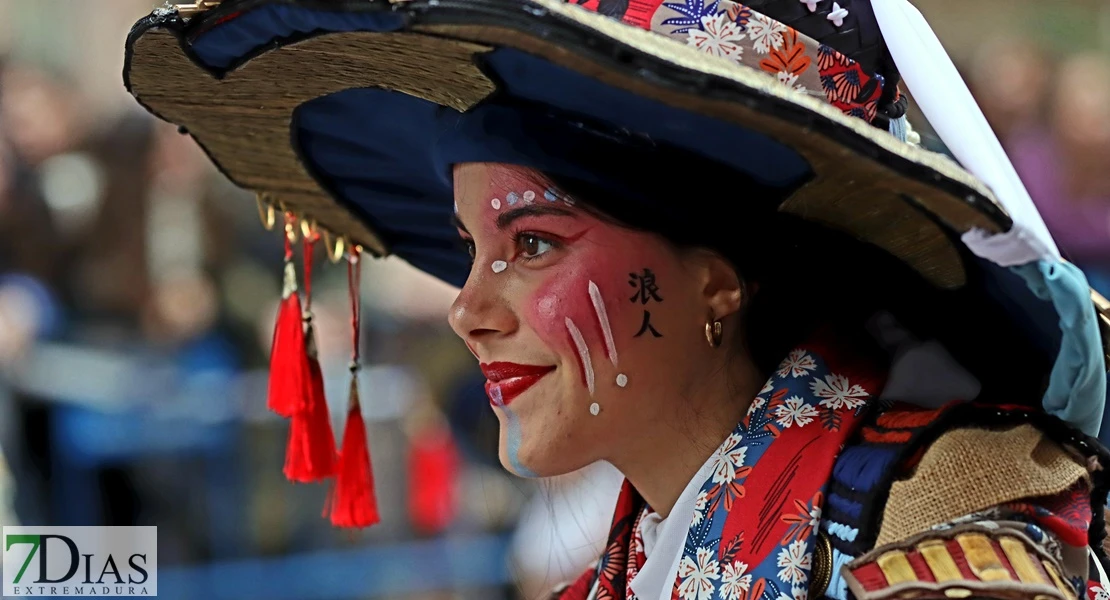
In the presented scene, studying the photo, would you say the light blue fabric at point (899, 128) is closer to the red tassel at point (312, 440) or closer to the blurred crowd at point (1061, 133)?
the red tassel at point (312, 440)

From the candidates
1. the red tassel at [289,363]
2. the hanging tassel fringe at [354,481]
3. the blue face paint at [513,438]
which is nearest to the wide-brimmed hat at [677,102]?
the blue face paint at [513,438]

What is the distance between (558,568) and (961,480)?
2.53ft

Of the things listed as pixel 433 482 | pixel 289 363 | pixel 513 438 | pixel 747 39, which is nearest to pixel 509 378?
pixel 513 438

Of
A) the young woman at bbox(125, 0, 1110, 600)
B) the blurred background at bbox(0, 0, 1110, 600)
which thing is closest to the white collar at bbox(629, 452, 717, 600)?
the young woman at bbox(125, 0, 1110, 600)

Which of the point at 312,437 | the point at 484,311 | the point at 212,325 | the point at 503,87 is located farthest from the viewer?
the point at 212,325

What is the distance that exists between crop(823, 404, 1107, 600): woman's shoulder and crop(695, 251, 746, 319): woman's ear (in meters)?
0.20

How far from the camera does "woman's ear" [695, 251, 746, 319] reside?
3.94 ft

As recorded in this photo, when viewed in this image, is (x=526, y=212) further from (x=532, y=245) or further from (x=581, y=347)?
(x=581, y=347)

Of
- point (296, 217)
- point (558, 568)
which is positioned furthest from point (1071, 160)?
point (296, 217)

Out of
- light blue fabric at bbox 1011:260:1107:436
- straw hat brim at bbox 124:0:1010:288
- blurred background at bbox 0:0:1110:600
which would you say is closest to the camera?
straw hat brim at bbox 124:0:1010:288

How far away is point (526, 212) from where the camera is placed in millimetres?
1180

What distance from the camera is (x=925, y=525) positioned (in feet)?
3.15

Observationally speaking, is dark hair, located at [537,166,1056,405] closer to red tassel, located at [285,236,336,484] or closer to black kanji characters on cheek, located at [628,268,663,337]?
black kanji characters on cheek, located at [628,268,663,337]

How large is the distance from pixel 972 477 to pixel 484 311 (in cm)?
51
